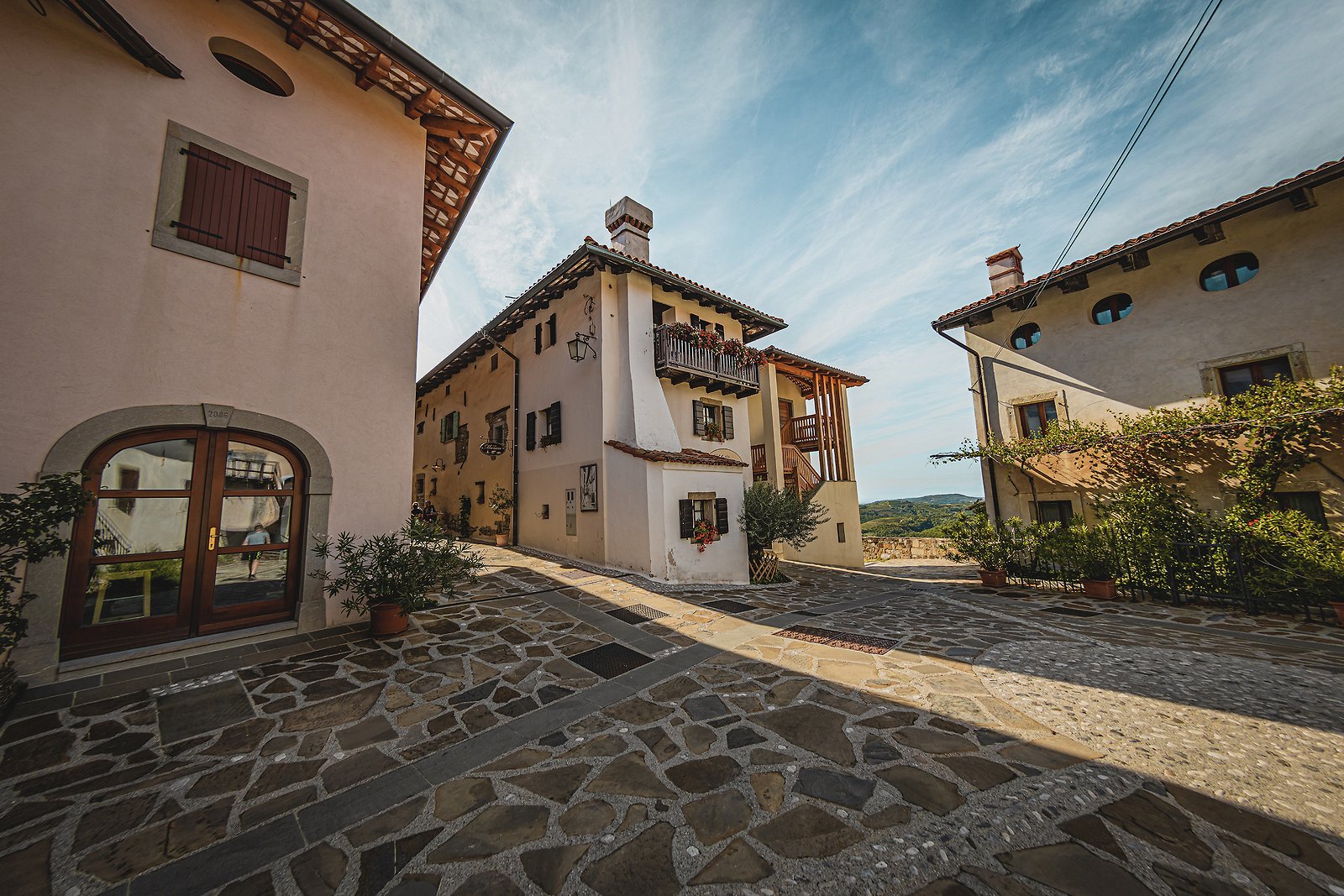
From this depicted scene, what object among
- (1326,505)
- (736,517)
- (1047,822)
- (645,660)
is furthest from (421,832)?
(1326,505)

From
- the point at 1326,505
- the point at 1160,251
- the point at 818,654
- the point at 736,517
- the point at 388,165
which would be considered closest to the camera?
the point at 818,654

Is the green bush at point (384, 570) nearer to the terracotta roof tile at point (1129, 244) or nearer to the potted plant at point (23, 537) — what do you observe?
the potted plant at point (23, 537)

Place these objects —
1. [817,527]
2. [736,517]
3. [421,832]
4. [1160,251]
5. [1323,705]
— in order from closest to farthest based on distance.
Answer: [421,832] < [1323,705] < [1160,251] < [736,517] < [817,527]

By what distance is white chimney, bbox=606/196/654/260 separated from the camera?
1245 cm

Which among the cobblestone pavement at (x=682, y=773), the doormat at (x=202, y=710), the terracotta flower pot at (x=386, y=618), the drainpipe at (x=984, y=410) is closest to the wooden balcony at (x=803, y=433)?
the drainpipe at (x=984, y=410)

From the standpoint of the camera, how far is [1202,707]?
3852 mm

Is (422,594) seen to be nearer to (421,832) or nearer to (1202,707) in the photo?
(421,832)

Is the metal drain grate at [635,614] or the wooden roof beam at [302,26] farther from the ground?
the wooden roof beam at [302,26]

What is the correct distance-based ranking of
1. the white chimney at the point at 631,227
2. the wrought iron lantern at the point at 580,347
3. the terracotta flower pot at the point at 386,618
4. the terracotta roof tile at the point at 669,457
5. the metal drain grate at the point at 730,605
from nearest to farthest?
1. the terracotta flower pot at the point at 386,618
2. the metal drain grate at the point at 730,605
3. the terracotta roof tile at the point at 669,457
4. the wrought iron lantern at the point at 580,347
5. the white chimney at the point at 631,227

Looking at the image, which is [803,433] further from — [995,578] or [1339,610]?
[1339,610]

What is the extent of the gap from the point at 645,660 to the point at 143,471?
586cm

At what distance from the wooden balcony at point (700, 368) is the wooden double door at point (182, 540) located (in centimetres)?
805

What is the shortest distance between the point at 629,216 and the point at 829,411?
33.0 ft

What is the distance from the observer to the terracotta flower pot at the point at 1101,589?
9109 mm
